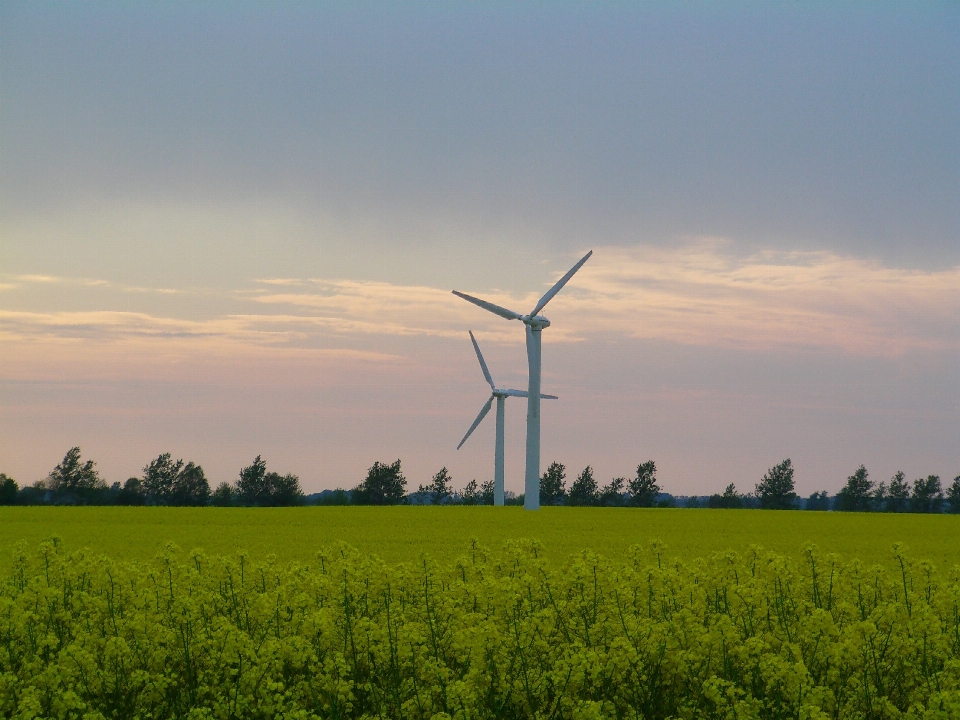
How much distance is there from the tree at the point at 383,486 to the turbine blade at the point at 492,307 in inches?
2569

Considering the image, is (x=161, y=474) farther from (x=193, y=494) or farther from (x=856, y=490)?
(x=856, y=490)

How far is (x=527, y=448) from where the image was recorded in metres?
70.5

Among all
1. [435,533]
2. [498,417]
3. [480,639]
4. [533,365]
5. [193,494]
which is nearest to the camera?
[480,639]

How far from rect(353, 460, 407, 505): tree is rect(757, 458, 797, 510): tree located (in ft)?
175

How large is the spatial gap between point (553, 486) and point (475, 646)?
136529mm

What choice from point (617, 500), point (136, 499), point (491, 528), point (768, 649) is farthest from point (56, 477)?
point (768, 649)

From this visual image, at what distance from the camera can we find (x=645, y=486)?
141 m

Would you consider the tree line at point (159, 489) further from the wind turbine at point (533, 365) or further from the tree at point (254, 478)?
the wind turbine at point (533, 365)

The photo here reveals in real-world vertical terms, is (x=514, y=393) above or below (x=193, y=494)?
above

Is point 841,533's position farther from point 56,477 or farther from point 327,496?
point 56,477

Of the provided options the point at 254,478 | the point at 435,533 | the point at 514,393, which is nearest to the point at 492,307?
the point at 514,393

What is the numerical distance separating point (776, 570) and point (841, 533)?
41216 mm

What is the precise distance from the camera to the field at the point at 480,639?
1193 centimetres

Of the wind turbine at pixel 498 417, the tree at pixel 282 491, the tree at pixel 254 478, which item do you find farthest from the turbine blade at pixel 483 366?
the tree at pixel 254 478
